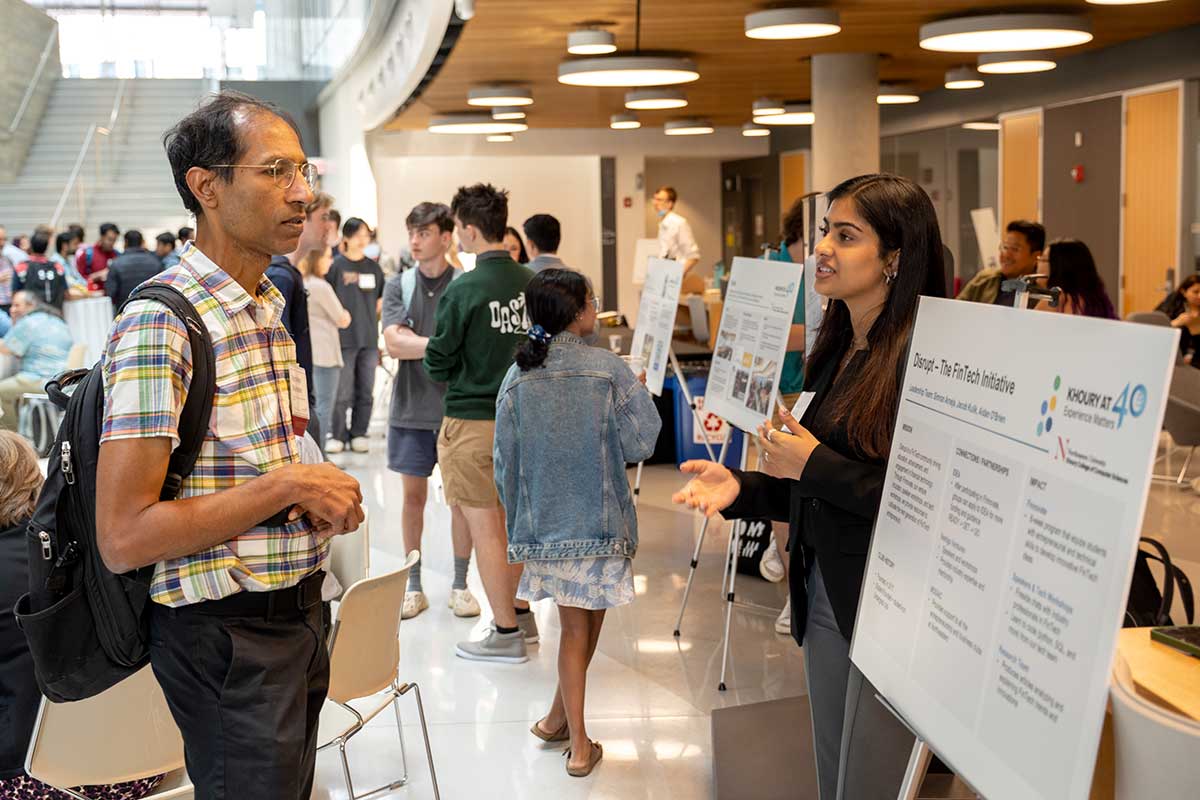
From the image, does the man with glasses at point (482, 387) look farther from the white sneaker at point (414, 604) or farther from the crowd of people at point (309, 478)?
the crowd of people at point (309, 478)

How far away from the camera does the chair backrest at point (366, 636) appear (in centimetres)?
304

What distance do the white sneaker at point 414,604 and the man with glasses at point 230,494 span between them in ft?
12.1

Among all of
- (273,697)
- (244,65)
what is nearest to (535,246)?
(273,697)

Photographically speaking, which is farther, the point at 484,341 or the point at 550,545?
the point at 484,341

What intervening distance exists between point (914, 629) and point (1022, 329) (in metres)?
0.53

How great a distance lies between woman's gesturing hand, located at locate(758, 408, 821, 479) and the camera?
2252mm

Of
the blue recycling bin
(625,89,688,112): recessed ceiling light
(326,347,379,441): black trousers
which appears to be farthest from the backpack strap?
(625,89,688,112): recessed ceiling light

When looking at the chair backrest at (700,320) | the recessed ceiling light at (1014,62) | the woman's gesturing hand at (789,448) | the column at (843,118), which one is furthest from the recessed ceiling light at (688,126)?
the woman's gesturing hand at (789,448)

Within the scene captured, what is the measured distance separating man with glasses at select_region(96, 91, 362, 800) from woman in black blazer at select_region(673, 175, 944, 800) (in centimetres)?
74

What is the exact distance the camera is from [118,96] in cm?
1172

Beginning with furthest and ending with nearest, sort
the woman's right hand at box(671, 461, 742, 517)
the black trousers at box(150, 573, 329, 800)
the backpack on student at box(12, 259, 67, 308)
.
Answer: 1. the backpack on student at box(12, 259, 67, 308)
2. the woman's right hand at box(671, 461, 742, 517)
3. the black trousers at box(150, 573, 329, 800)

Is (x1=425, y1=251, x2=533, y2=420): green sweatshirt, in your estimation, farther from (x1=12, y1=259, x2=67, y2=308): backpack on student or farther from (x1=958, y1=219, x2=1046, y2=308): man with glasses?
(x1=12, y1=259, x2=67, y2=308): backpack on student

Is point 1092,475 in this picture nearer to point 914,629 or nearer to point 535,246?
point 914,629

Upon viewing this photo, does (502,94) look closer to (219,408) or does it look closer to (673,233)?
(673,233)
